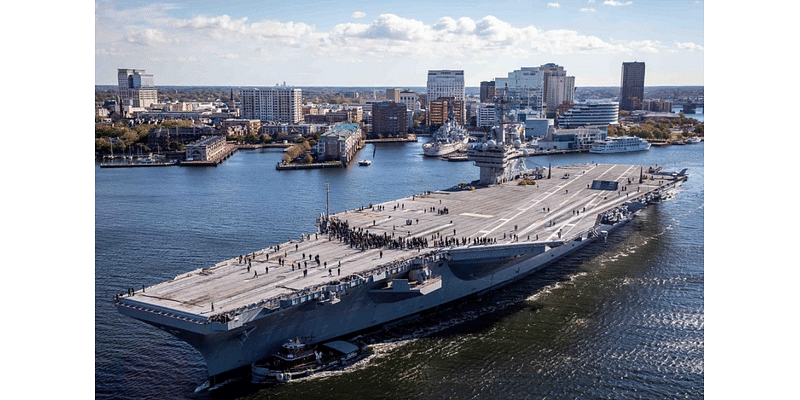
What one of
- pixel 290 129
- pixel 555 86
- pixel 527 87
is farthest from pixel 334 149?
pixel 555 86

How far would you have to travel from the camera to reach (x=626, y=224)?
149ft

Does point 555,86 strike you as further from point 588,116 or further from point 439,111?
point 588,116

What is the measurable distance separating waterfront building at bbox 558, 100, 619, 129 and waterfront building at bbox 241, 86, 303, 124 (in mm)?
52837

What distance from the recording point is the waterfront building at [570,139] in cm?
9819

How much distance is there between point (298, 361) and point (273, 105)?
120594 millimetres

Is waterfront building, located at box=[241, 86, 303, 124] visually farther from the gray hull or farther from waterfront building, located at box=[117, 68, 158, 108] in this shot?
the gray hull

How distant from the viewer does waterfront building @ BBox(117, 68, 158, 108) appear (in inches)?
6609

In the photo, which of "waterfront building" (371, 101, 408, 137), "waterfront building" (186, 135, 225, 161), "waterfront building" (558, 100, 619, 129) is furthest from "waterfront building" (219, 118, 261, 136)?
"waterfront building" (558, 100, 619, 129)

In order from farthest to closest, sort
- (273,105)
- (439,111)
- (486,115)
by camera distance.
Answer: (273,105), (439,111), (486,115)

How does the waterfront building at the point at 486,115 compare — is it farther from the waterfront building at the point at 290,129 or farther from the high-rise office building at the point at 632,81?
the high-rise office building at the point at 632,81

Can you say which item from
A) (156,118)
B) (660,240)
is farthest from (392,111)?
(660,240)

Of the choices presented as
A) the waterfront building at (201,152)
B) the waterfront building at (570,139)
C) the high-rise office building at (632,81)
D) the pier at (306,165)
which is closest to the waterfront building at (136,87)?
the waterfront building at (201,152)

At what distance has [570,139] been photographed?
3903 inches

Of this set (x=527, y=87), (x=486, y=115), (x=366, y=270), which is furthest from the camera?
(x=527, y=87)
